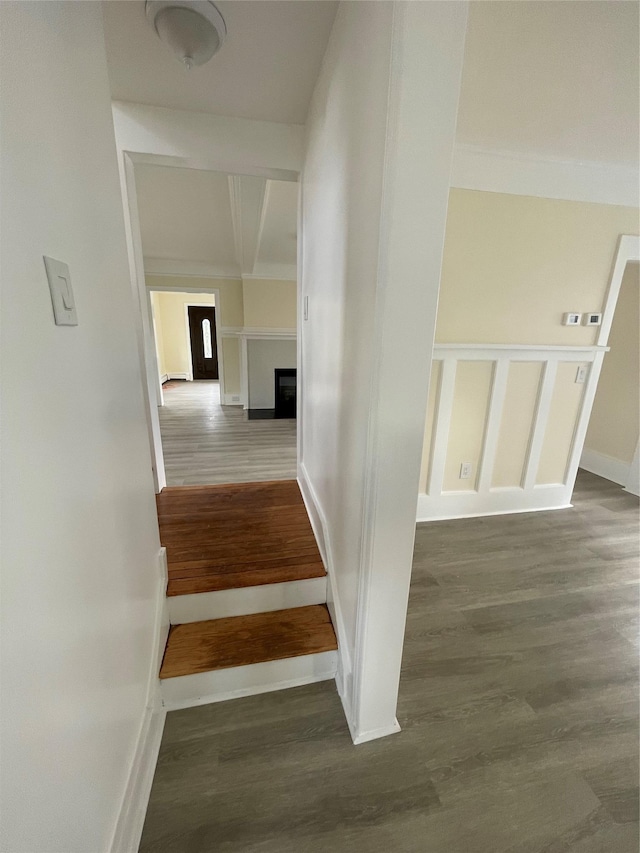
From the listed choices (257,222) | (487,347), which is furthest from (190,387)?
(487,347)

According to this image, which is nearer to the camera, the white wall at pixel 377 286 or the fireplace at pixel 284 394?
the white wall at pixel 377 286

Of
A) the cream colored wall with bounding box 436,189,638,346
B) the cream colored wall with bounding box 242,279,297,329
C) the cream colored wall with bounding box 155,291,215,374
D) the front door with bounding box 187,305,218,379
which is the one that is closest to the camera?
the cream colored wall with bounding box 436,189,638,346

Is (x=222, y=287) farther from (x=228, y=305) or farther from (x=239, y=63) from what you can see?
(x=239, y=63)

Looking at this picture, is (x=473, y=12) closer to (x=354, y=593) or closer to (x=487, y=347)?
(x=487, y=347)

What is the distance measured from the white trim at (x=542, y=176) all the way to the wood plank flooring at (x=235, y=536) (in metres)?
2.27

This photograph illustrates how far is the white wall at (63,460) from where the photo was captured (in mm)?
537

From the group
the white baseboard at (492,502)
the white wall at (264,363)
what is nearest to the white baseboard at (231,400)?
the white wall at (264,363)

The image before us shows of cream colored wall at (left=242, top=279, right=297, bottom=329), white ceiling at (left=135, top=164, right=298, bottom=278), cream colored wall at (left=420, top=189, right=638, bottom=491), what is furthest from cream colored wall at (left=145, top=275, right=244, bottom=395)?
cream colored wall at (left=420, top=189, right=638, bottom=491)

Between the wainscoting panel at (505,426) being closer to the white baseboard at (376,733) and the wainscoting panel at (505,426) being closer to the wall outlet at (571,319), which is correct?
the wall outlet at (571,319)

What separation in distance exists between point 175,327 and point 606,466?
27.1 ft

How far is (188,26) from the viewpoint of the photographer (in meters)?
1.12

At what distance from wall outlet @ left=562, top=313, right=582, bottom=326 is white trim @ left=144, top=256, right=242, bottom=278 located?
4.45 meters

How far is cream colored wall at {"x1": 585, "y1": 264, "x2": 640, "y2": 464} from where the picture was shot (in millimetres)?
3170

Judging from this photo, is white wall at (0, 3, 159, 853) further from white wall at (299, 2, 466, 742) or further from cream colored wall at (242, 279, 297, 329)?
cream colored wall at (242, 279, 297, 329)
